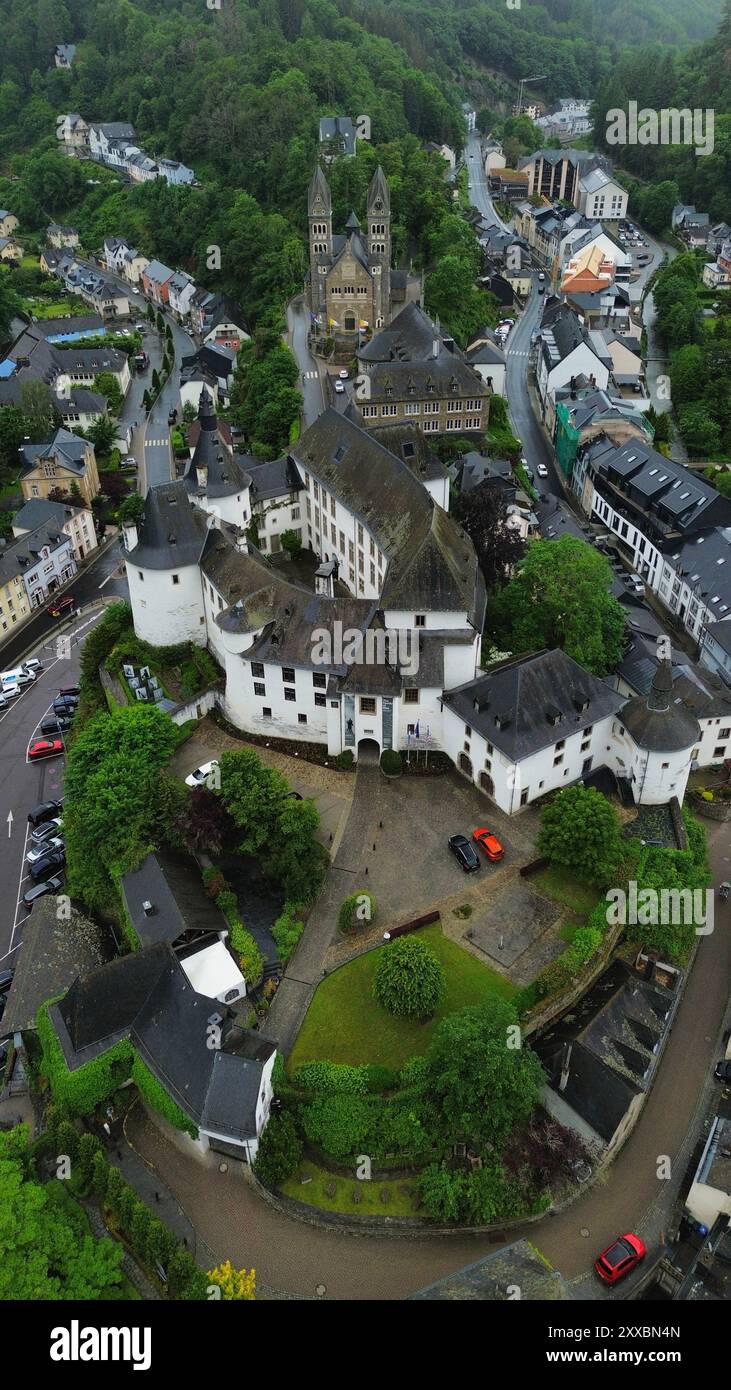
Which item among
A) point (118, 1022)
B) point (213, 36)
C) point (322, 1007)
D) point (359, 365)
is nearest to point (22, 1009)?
point (118, 1022)

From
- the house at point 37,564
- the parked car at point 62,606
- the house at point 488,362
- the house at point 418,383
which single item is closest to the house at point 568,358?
the house at point 488,362

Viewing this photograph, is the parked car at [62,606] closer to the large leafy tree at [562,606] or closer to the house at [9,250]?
the large leafy tree at [562,606]

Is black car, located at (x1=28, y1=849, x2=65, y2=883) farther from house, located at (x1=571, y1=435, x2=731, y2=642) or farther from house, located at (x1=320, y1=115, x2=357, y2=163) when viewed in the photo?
house, located at (x1=320, y1=115, x2=357, y2=163)

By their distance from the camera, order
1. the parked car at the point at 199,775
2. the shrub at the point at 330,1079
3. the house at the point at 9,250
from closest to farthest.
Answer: the shrub at the point at 330,1079
the parked car at the point at 199,775
the house at the point at 9,250

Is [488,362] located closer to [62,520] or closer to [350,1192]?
[62,520]

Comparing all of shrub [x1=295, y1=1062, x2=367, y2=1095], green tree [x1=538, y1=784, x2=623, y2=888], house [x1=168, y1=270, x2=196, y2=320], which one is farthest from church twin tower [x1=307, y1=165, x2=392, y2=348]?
shrub [x1=295, y1=1062, x2=367, y2=1095]

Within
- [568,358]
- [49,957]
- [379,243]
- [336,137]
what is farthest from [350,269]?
[49,957]
